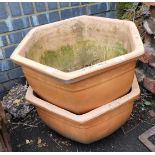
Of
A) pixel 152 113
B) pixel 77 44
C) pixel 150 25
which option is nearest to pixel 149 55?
pixel 150 25

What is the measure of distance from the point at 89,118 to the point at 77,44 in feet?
1.91

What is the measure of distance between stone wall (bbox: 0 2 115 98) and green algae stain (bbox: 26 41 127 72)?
1.12 feet

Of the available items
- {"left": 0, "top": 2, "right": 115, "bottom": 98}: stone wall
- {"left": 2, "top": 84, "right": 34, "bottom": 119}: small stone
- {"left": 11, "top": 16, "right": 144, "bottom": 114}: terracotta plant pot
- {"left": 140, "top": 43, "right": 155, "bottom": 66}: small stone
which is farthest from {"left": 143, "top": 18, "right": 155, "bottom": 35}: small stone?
{"left": 2, "top": 84, "right": 34, "bottom": 119}: small stone

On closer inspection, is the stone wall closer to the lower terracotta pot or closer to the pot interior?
the pot interior

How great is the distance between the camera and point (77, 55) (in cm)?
178

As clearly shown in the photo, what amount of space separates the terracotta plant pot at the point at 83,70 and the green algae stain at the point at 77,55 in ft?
0.13

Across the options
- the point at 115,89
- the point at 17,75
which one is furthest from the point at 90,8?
the point at 115,89

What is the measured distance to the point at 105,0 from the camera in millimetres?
2049

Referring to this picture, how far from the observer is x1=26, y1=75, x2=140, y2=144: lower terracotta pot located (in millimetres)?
1355

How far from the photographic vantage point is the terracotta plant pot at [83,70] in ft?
4.01

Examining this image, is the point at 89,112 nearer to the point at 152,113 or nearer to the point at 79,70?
the point at 79,70

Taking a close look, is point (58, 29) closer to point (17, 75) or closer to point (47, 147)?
point (17, 75)

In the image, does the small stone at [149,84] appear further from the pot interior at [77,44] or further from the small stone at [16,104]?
the small stone at [16,104]

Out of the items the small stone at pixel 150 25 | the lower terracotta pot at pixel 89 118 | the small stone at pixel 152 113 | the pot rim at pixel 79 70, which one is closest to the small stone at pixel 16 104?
the lower terracotta pot at pixel 89 118
